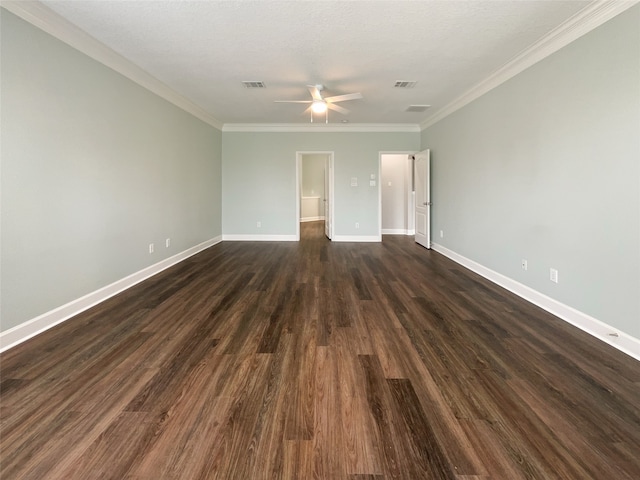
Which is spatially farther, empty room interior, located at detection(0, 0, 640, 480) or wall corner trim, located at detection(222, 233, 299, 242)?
wall corner trim, located at detection(222, 233, 299, 242)

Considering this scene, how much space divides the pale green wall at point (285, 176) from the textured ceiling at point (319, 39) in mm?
2360

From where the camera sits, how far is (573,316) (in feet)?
9.03

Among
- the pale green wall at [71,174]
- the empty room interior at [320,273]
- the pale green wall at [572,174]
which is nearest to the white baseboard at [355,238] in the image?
the empty room interior at [320,273]

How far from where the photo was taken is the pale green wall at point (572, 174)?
2.27 m

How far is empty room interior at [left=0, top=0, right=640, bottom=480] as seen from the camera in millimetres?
1452

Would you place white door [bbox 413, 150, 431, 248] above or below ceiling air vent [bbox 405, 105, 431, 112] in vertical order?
below

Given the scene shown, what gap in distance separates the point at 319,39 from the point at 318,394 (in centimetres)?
314

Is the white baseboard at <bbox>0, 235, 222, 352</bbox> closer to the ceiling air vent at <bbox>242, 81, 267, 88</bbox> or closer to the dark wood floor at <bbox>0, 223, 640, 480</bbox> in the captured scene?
the dark wood floor at <bbox>0, 223, 640, 480</bbox>

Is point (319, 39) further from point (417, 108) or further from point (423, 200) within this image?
point (423, 200)

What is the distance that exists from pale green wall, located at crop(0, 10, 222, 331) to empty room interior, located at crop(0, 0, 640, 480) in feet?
0.07

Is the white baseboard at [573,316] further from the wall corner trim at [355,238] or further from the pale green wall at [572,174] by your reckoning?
the wall corner trim at [355,238]

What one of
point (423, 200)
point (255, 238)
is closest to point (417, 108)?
point (423, 200)

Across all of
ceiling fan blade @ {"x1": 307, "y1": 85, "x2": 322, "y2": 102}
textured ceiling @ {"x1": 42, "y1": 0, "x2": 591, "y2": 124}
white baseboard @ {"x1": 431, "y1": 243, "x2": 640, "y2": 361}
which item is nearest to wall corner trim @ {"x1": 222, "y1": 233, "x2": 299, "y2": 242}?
textured ceiling @ {"x1": 42, "y1": 0, "x2": 591, "y2": 124}

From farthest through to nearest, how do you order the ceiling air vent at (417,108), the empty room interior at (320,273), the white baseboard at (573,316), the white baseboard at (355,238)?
the white baseboard at (355,238), the ceiling air vent at (417,108), the white baseboard at (573,316), the empty room interior at (320,273)
